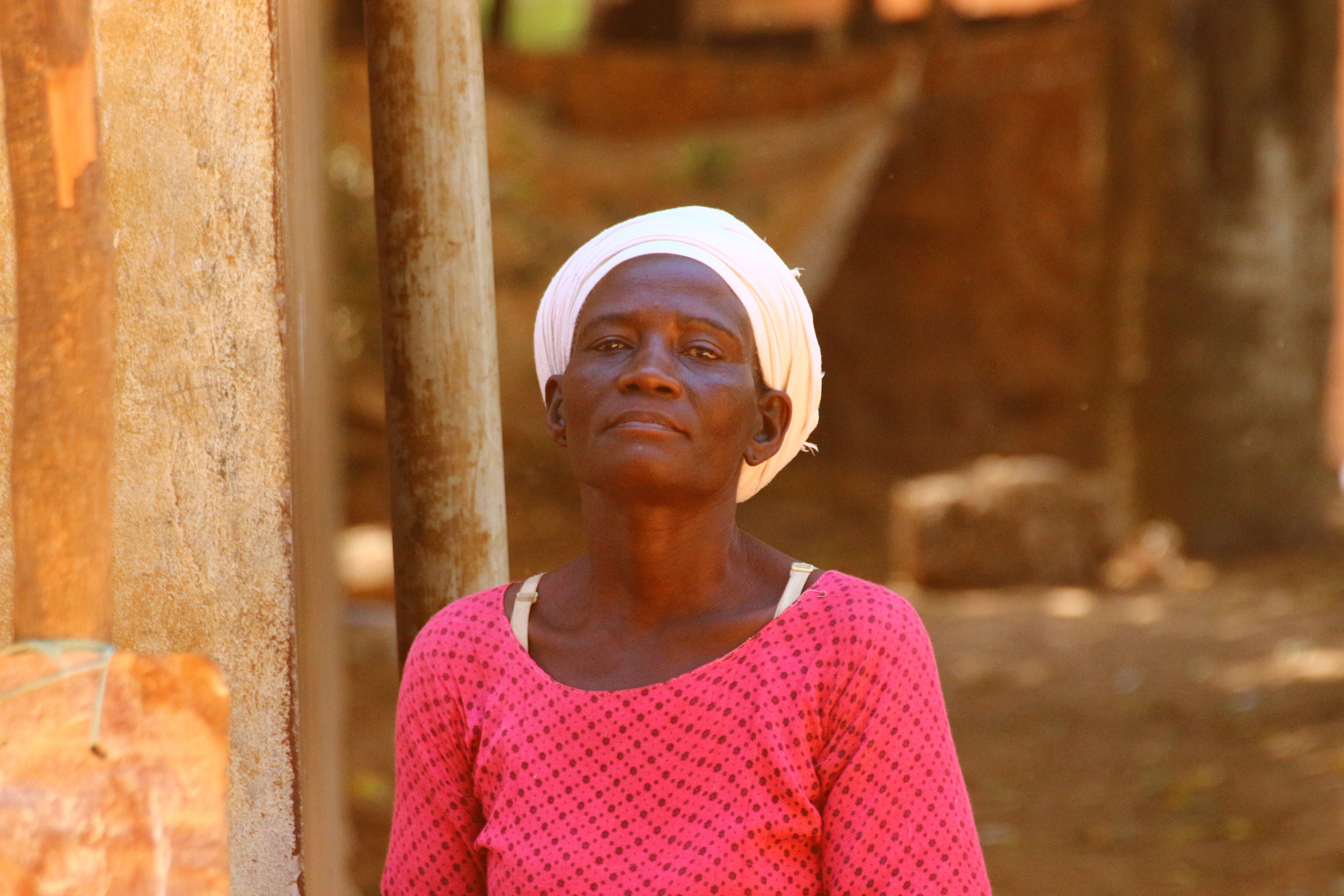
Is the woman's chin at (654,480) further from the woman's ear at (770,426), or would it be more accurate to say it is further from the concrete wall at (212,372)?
the concrete wall at (212,372)

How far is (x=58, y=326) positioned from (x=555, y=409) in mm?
707

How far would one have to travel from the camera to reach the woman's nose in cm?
162

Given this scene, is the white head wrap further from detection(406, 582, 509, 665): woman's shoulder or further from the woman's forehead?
detection(406, 582, 509, 665): woman's shoulder

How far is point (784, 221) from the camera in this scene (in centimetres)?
779

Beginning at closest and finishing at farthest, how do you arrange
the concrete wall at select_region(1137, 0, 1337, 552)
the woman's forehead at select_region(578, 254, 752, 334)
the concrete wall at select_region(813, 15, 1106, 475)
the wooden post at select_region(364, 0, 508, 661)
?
the woman's forehead at select_region(578, 254, 752, 334), the wooden post at select_region(364, 0, 508, 661), the concrete wall at select_region(1137, 0, 1337, 552), the concrete wall at select_region(813, 15, 1106, 475)

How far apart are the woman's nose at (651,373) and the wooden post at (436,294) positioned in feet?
1.73

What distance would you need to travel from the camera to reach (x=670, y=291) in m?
1.69

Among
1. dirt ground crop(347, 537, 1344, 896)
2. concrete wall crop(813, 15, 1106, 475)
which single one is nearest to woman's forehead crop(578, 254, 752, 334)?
dirt ground crop(347, 537, 1344, 896)

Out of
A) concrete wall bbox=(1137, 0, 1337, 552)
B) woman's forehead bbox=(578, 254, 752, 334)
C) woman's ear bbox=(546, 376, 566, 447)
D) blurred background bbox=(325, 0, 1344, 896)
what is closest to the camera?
woman's forehead bbox=(578, 254, 752, 334)

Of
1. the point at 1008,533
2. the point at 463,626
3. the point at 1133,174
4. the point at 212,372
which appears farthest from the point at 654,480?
the point at 1133,174

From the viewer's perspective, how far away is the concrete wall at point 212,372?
1.85m

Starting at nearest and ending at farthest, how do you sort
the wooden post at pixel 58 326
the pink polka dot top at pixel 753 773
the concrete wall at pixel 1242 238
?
the wooden post at pixel 58 326 → the pink polka dot top at pixel 753 773 → the concrete wall at pixel 1242 238

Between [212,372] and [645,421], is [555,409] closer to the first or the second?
[645,421]

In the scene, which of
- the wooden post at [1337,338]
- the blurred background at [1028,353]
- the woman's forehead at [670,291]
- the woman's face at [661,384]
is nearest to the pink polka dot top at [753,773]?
the woman's face at [661,384]
